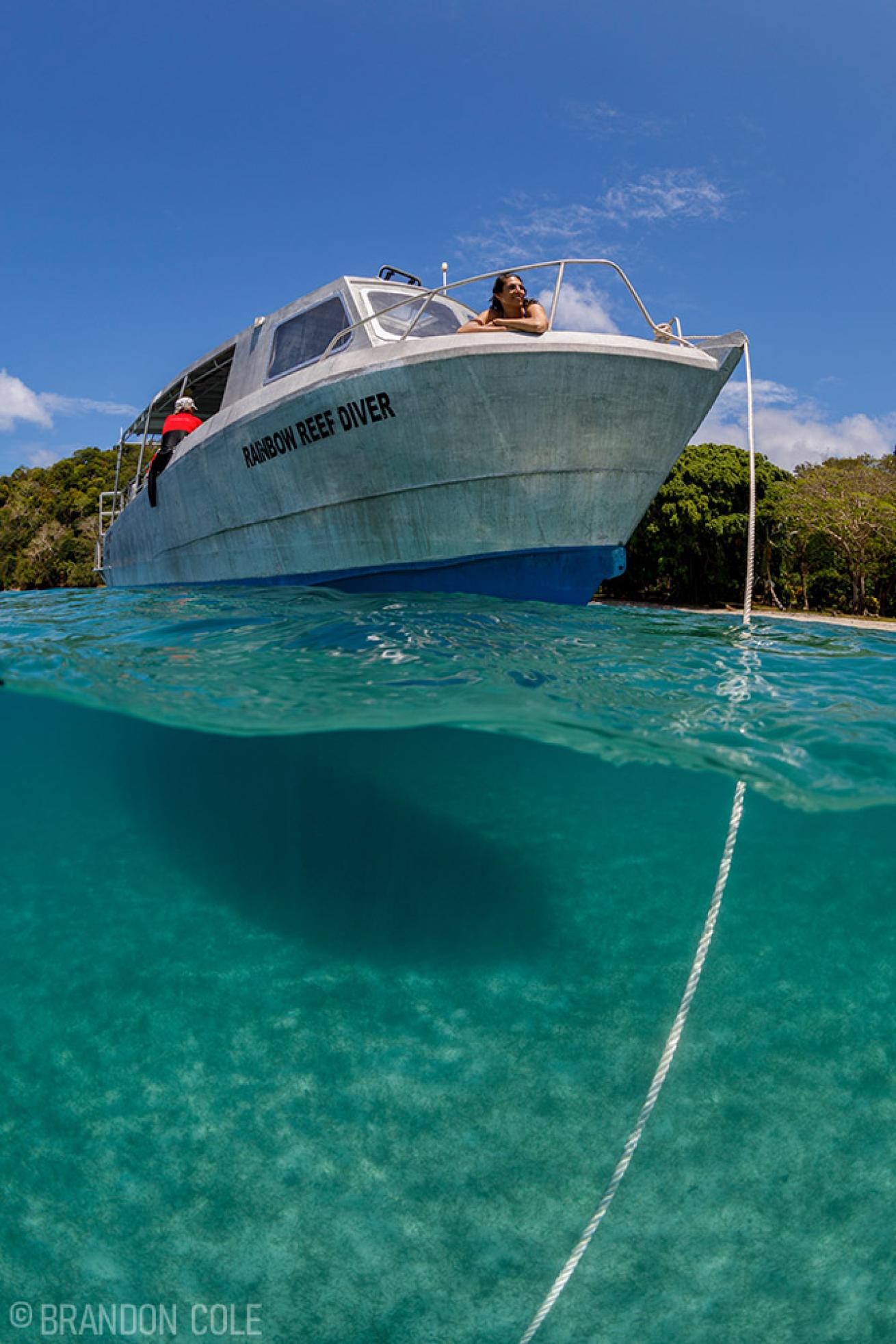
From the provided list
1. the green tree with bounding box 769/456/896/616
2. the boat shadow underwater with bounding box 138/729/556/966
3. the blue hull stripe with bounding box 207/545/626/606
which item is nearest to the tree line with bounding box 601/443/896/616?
the green tree with bounding box 769/456/896/616

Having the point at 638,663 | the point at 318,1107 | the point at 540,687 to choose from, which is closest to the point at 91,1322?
the point at 318,1107

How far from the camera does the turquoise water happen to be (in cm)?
388

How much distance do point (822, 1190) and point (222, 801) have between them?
7.74 m

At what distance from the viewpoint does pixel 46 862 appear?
8680 millimetres

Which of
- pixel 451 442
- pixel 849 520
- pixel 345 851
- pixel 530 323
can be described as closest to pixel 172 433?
pixel 451 442

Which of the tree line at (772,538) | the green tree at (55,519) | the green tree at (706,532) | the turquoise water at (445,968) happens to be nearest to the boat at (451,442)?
the turquoise water at (445,968)

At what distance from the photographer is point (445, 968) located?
5.57m

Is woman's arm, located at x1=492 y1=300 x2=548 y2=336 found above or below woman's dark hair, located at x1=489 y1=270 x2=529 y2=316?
below

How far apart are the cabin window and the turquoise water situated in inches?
127

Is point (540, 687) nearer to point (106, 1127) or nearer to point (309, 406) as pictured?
point (106, 1127)

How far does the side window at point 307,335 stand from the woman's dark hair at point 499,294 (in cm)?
194

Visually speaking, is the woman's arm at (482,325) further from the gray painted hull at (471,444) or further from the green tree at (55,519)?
the green tree at (55,519)

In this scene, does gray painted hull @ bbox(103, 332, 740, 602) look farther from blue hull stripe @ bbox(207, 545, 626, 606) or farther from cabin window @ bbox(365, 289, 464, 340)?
cabin window @ bbox(365, 289, 464, 340)

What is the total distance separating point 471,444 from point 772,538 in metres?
28.8
